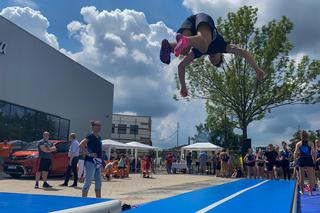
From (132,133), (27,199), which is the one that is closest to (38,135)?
(27,199)

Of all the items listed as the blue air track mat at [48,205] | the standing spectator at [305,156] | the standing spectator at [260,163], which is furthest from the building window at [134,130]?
the blue air track mat at [48,205]

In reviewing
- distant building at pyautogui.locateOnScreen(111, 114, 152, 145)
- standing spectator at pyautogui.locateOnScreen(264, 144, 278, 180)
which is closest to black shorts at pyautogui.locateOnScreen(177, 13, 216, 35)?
standing spectator at pyautogui.locateOnScreen(264, 144, 278, 180)

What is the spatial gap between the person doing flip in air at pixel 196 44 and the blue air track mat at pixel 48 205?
167 cm

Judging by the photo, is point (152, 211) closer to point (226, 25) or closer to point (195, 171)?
point (226, 25)

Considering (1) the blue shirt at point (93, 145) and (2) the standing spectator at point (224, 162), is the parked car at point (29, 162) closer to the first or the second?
(1) the blue shirt at point (93, 145)

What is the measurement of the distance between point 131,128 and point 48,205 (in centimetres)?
6545

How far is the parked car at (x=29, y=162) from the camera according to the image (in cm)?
1538

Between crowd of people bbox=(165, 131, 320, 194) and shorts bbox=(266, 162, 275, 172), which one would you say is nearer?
crowd of people bbox=(165, 131, 320, 194)

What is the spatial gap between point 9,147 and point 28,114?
18.6ft

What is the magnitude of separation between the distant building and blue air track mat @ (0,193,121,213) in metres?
62.3

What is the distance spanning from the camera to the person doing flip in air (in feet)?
14.3

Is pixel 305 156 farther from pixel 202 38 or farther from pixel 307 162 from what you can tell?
pixel 202 38

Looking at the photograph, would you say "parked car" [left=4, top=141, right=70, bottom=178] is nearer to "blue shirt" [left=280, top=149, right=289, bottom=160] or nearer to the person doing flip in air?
"blue shirt" [left=280, top=149, right=289, bottom=160]

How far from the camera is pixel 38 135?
79.6 ft
